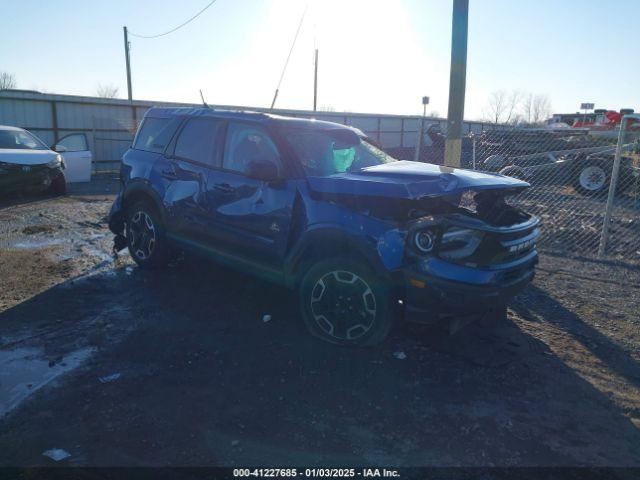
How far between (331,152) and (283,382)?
2275mm

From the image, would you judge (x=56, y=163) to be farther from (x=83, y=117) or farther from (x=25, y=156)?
(x=83, y=117)

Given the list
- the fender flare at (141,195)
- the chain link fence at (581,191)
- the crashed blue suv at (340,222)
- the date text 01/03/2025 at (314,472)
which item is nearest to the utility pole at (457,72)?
the chain link fence at (581,191)

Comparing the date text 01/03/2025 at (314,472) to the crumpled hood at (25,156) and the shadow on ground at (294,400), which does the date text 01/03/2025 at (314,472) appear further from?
the crumpled hood at (25,156)

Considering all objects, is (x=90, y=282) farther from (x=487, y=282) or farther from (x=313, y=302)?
(x=487, y=282)

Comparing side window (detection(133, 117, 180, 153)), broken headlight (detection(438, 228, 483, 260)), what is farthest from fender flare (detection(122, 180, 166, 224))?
→ broken headlight (detection(438, 228, 483, 260))

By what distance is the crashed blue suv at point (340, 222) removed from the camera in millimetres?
3664

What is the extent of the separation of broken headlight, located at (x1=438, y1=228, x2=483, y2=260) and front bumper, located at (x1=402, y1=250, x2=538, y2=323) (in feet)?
0.25

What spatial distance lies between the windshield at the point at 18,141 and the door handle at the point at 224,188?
8.32 m

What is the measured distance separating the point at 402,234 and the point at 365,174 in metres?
0.84

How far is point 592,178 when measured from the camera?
13.1 m

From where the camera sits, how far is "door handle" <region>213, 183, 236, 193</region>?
15.9ft

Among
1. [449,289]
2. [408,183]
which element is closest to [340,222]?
[408,183]

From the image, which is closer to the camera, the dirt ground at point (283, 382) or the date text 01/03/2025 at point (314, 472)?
the date text 01/03/2025 at point (314, 472)

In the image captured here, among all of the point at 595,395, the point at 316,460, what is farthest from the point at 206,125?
the point at 595,395
